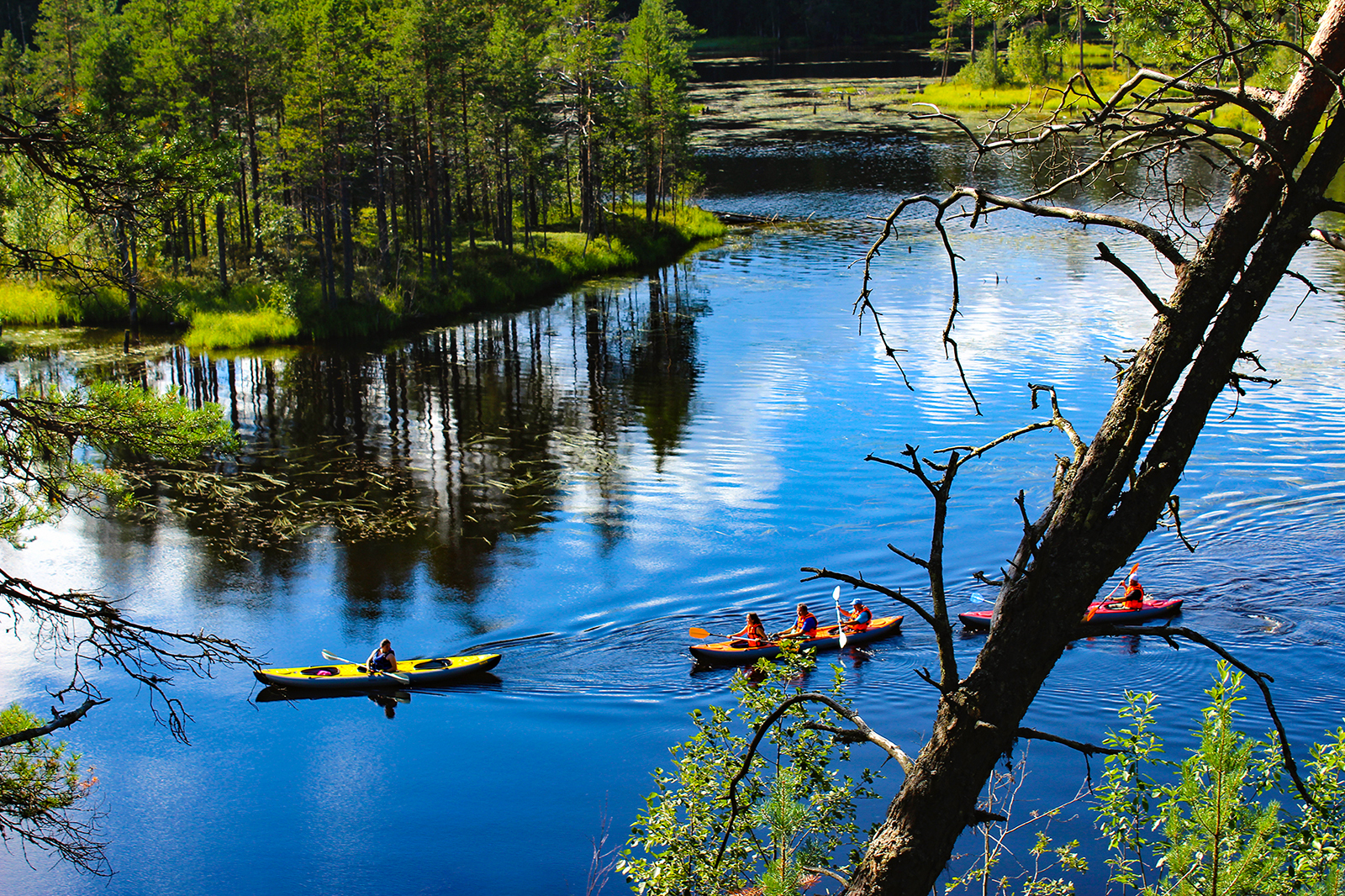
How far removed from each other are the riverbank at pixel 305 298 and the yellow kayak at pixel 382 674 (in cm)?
2525

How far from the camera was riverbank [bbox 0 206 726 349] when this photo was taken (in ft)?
139

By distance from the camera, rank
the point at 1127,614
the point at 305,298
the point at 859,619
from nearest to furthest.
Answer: the point at 1127,614, the point at 859,619, the point at 305,298

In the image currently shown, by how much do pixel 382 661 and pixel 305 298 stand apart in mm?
28872

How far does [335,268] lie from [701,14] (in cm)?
12382

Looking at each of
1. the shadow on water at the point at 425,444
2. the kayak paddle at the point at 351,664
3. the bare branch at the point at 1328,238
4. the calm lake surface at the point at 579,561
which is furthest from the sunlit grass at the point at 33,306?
the bare branch at the point at 1328,238

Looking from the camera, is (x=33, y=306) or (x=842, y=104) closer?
(x=33, y=306)

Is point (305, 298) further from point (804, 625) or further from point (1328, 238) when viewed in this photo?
point (1328, 238)

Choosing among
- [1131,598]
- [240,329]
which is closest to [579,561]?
[1131,598]

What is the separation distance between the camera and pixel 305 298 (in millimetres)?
43719

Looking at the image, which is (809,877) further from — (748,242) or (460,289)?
(748,242)

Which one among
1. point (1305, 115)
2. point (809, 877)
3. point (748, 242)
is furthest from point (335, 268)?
point (1305, 115)

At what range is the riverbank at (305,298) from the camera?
139 feet

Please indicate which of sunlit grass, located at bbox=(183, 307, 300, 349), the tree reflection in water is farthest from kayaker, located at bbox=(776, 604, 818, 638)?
sunlit grass, located at bbox=(183, 307, 300, 349)

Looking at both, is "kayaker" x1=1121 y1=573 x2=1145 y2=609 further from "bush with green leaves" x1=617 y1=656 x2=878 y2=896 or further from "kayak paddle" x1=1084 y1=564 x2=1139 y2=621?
"bush with green leaves" x1=617 y1=656 x2=878 y2=896
